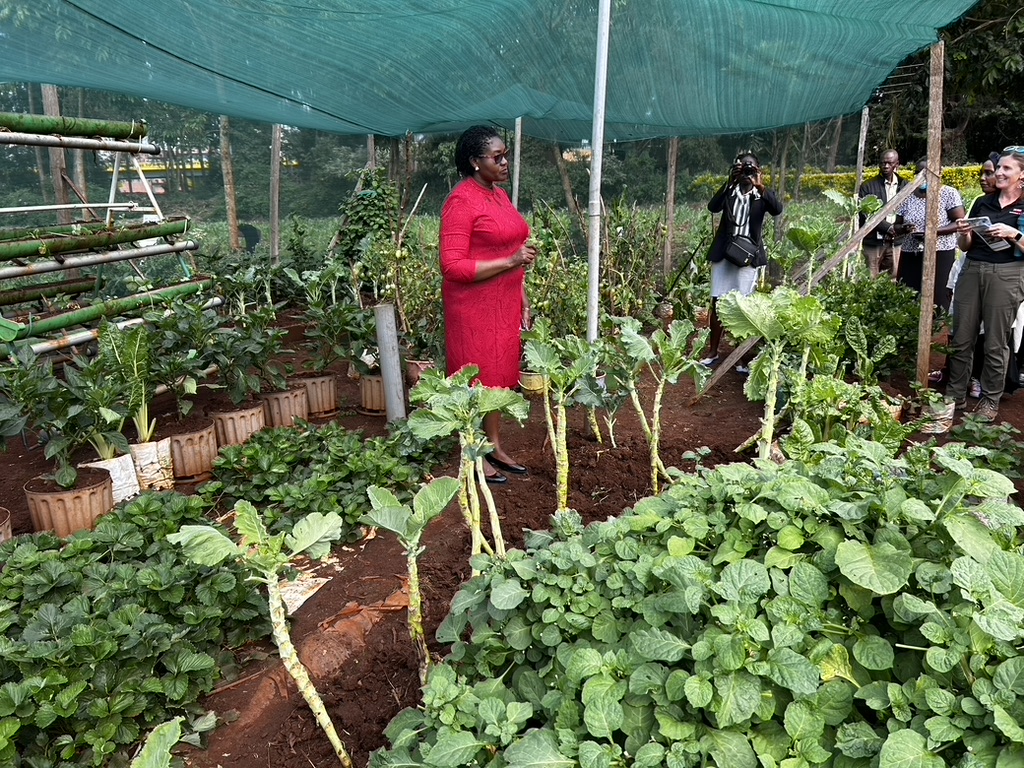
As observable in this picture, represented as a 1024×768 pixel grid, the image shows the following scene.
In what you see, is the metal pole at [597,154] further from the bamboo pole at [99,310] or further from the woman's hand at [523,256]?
the bamboo pole at [99,310]

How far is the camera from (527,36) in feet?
13.9

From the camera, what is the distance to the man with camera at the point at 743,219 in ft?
17.0

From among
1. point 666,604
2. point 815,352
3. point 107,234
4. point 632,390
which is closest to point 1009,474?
point 815,352

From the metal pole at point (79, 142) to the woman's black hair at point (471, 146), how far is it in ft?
8.06

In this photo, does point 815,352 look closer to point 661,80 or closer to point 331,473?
point 331,473

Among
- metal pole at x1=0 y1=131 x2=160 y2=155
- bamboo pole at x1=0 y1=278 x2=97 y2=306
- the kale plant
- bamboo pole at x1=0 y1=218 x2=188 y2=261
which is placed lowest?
the kale plant

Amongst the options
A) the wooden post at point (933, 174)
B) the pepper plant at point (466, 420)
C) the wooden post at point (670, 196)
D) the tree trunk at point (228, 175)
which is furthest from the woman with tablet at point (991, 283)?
the tree trunk at point (228, 175)

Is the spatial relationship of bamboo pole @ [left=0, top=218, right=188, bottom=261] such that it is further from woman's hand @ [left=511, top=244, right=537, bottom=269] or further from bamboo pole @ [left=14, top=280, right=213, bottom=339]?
woman's hand @ [left=511, top=244, right=537, bottom=269]

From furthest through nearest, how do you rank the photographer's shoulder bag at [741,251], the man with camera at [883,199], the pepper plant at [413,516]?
the man with camera at [883,199] → the photographer's shoulder bag at [741,251] → the pepper plant at [413,516]

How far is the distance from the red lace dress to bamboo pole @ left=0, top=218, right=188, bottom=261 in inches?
99.8

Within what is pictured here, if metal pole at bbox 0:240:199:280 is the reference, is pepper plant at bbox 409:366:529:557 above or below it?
below

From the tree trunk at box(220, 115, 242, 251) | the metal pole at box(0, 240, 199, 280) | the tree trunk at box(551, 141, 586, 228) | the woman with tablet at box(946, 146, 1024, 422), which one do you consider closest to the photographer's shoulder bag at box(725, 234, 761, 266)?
the woman with tablet at box(946, 146, 1024, 422)

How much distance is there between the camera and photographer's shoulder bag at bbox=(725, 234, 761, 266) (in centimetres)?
517

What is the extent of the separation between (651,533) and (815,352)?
2036mm
